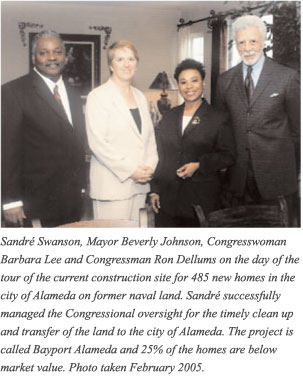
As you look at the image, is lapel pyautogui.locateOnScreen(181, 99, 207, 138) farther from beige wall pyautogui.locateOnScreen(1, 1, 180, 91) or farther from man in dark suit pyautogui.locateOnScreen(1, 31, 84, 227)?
man in dark suit pyautogui.locateOnScreen(1, 31, 84, 227)

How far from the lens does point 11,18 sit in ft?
6.32

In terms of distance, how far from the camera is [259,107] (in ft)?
6.43

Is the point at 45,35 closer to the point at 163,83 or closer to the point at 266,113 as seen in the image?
the point at 163,83

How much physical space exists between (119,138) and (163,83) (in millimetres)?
243

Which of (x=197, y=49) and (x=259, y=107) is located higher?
(x=197, y=49)

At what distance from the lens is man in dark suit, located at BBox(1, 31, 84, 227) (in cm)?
192

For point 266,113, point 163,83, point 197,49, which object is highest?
point 197,49

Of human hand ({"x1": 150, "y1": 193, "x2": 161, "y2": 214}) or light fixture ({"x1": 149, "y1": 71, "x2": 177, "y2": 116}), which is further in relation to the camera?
human hand ({"x1": 150, "y1": 193, "x2": 161, "y2": 214})

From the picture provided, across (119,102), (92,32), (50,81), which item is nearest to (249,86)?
→ (119,102)

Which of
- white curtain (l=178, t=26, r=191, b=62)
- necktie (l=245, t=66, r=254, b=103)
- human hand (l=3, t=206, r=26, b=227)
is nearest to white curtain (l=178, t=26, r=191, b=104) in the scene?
white curtain (l=178, t=26, r=191, b=62)

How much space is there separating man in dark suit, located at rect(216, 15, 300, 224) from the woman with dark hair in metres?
0.06

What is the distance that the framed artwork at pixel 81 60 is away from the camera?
1.91 m
